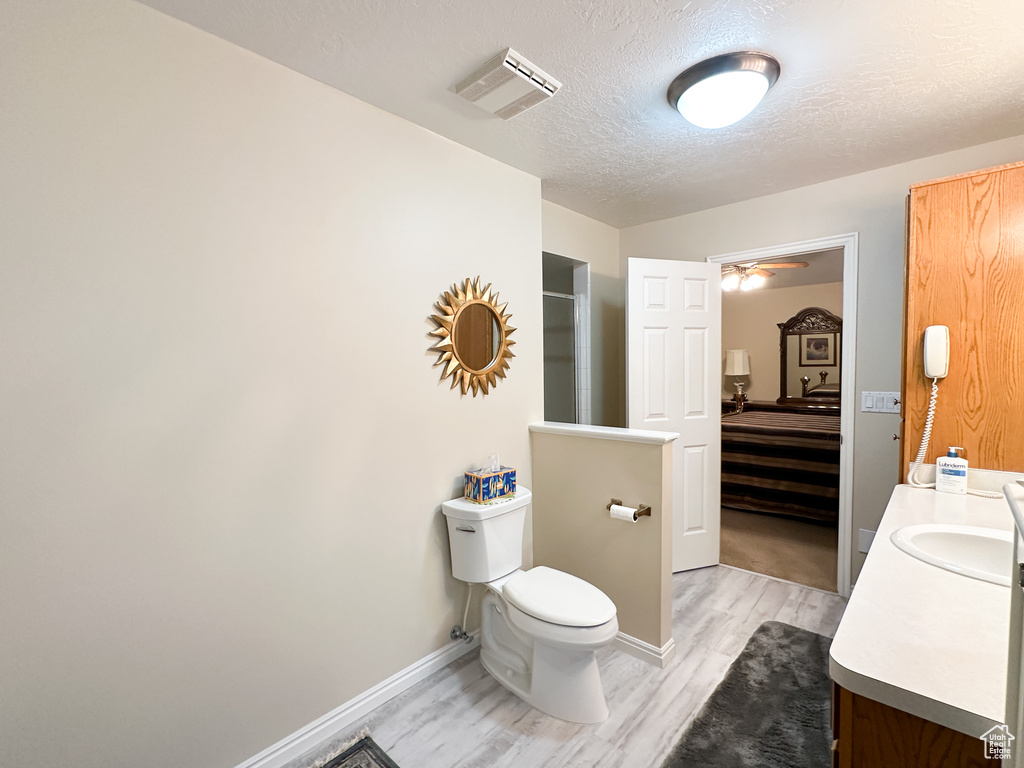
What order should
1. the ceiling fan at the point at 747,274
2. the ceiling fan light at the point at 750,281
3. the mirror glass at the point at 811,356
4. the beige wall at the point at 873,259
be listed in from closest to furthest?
1. the beige wall at the point at 873,259
2. the ceiling fan at the point at 747,274
3. the ceiling fan light at the point at 750,281
4. the mirror glass at the point at 811,356

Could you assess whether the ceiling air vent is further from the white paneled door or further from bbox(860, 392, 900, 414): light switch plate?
bbox(860, 392, 900, 414): light switch plate

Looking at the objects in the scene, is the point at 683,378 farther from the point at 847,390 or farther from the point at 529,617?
the point at 529,617

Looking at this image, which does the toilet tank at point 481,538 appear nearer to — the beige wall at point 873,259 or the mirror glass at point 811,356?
the beige wall at point 873,259

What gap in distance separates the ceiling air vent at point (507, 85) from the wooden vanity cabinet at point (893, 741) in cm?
185

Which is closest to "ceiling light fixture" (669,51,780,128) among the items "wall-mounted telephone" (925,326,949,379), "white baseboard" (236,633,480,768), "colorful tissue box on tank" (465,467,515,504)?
"wall-mounted telephone" (925,326,949,379)

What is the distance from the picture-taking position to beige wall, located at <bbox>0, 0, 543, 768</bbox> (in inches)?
46.9

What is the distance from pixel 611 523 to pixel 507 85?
6.12ft

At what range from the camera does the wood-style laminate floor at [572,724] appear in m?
1.62

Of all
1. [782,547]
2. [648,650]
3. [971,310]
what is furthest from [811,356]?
[648,650]

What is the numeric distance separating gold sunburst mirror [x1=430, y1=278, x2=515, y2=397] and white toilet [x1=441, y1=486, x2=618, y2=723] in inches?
22.7

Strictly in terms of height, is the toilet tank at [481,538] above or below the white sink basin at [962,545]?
below

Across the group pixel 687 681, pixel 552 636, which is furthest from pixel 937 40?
pixel 687 681

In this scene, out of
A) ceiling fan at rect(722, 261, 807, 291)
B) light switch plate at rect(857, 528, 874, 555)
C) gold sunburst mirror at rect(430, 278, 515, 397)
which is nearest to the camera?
gold sunburst mirror at rect(430, 278, 515, 397)

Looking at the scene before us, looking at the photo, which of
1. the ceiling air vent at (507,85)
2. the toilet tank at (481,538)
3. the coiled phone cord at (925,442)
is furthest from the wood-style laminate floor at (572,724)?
the ceiling air vent at (507,85)
